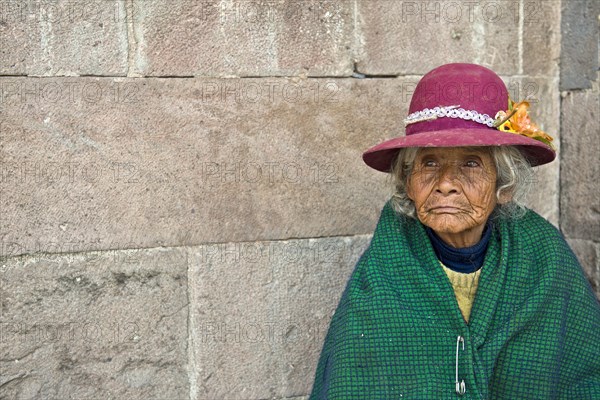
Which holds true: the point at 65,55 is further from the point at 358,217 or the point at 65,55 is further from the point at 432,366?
the point at 432,366

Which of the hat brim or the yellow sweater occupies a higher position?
the hat brim

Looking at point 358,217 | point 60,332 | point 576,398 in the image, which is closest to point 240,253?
point 358,217

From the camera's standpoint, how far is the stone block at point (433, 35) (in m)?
3.37

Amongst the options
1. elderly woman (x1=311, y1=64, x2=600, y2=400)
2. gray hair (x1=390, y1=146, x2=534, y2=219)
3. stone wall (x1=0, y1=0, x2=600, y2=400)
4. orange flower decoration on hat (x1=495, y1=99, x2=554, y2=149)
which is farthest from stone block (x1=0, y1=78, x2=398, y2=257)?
orange flower decoration on hat (x1=495, y1=99, x2=554, y2=149)

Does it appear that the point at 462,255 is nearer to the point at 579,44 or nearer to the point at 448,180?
the point at 448,180

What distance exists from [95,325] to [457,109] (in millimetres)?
1588

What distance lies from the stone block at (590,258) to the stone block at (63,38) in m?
2.20

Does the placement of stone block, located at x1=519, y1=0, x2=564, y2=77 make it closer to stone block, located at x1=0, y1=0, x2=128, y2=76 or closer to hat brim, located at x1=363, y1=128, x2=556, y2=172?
hat brim, located at x1=363, y1=128, x2=556, y2=172

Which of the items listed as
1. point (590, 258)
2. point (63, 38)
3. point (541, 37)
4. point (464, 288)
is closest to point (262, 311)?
point (464, 288)

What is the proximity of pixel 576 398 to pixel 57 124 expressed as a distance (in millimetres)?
2088

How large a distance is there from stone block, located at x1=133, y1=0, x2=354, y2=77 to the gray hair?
0.67 meters

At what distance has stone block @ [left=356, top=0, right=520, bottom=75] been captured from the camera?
11.1 ft

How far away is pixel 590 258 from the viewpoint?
3643 millimetres

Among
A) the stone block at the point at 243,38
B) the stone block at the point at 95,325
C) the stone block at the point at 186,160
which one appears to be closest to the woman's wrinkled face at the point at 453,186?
the stone block at the point at 186,160
